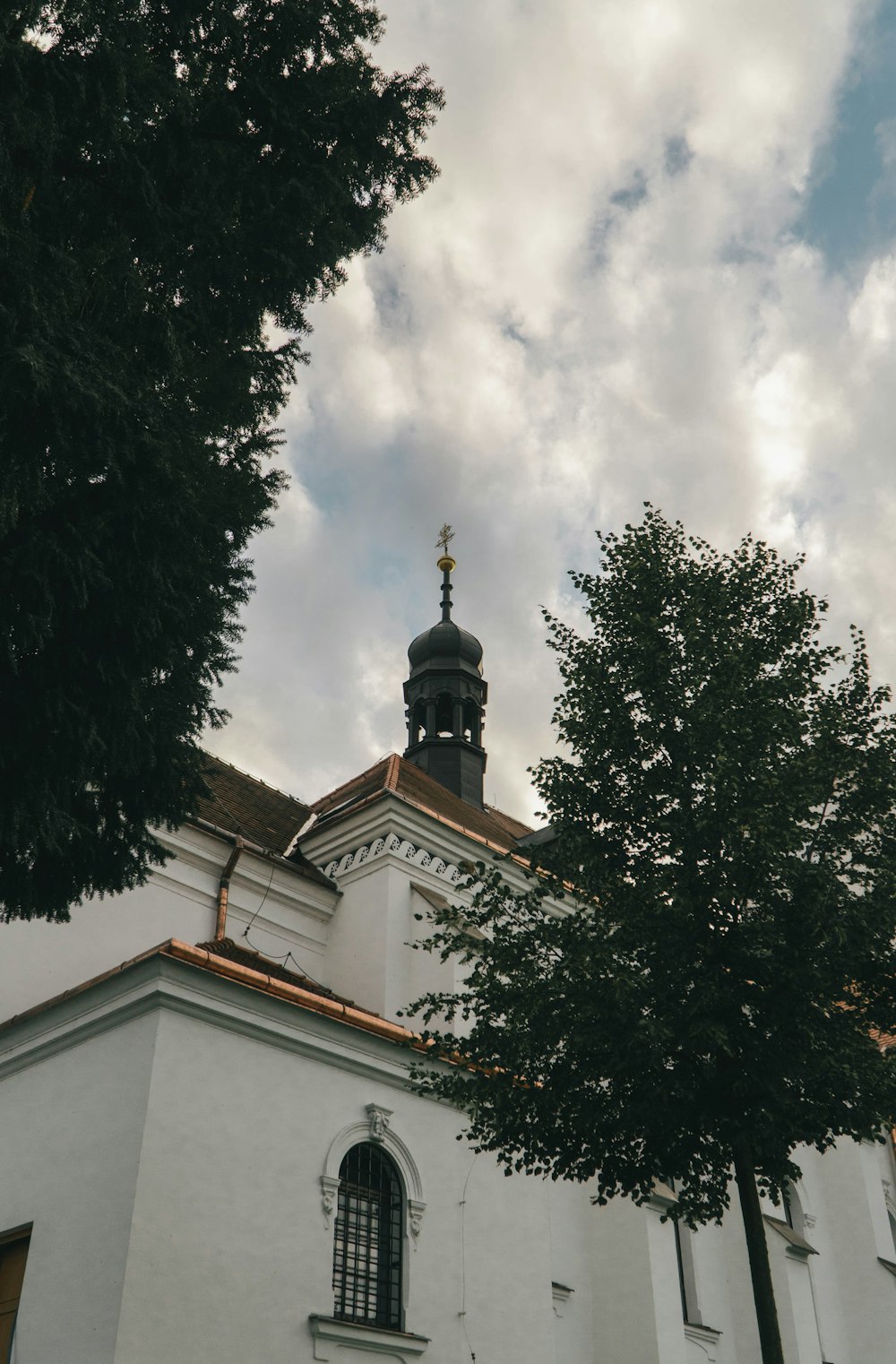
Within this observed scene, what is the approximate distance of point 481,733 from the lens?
91.4ft

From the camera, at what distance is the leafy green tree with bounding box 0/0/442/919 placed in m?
6.60

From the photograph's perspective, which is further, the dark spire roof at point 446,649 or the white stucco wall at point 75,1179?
the dark spire roof at point 446,649

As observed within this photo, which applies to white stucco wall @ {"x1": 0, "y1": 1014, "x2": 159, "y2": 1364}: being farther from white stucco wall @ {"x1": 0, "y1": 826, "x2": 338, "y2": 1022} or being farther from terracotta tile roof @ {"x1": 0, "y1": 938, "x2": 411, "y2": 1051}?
white stucco wall @ {"x1": 0, "y1": 826, "x2": 338, "y2": 1022}

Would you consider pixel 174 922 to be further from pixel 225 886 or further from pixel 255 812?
pixel 255 812

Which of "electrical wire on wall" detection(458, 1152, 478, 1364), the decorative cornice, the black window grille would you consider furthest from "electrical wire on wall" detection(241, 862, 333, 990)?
the black window grille

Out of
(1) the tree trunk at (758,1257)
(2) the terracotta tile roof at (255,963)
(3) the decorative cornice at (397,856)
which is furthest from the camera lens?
(3) the decorative cornice at (397,856)

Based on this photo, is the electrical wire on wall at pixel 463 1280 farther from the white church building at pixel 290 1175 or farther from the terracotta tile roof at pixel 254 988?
the terracotta tile roof at pixel 254 988

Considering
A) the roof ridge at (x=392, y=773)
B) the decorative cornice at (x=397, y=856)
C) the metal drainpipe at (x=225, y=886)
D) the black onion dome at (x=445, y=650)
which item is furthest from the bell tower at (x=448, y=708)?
the metal drainpipe at (x=225, y=886)

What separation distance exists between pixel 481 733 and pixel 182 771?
1944 centimetres

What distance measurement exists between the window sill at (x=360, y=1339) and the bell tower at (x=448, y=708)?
14.7 meters

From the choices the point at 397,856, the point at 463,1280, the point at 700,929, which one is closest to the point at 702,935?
the point at 700,929

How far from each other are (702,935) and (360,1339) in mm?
5432

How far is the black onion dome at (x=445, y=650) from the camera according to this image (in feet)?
93.4

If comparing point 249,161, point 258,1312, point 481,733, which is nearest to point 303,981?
point 258,1312
